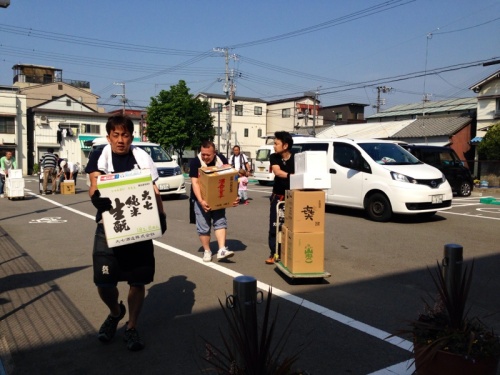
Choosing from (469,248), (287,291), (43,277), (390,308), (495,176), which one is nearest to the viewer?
(390,308)

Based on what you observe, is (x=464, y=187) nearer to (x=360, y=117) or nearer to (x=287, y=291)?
(x=287, y=291)

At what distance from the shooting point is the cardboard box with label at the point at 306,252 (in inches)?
218

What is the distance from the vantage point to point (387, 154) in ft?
36.5

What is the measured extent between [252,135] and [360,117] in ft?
48.8

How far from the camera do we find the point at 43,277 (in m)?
6.02

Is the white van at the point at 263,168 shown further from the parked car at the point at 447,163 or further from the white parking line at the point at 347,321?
the white parking line at the point at 347,321

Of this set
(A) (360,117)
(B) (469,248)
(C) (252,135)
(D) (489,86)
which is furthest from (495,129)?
(C) (252,135)

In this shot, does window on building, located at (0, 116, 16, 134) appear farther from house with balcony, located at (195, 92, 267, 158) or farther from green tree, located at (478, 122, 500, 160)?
green tree, located at (478, 122, 500, 160)

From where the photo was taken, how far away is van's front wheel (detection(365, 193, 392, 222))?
408 inches

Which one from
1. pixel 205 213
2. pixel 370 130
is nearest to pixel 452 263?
pixel 205 213

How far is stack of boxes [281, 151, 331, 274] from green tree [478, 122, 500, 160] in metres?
22.2

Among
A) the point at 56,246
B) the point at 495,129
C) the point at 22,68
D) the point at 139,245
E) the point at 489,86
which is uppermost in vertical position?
the point at 22,68

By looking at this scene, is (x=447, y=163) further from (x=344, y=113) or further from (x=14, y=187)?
(x=344, y=113)

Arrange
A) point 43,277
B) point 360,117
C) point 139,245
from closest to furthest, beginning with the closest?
1. point 139,245
2. point 43,277
3. point 360,117
